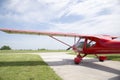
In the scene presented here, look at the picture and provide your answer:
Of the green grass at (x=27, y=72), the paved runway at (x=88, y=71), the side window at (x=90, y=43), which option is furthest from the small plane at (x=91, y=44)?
the green grass at (x=27, y=72)

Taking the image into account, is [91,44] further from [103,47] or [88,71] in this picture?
[88,71]

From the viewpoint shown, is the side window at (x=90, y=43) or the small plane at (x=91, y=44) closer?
the small plane at (x=91, y=44)

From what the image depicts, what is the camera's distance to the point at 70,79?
730cm

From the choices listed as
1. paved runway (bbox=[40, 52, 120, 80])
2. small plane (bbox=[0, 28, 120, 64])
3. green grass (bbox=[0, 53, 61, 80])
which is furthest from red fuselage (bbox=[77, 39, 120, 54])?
green grass (bbox=[0, 53, 61, 80])

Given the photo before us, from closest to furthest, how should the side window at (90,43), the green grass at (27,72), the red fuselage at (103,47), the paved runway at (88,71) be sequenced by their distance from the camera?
the green grass at (27,72) < the paved runway at (88,71) < the red fuselage at (103,47) < the side window at (90,43)

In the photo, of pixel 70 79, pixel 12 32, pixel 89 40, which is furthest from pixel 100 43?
pixel 12 32

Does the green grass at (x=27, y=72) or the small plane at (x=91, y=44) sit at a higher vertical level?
the small plane at (x=91, y=44)

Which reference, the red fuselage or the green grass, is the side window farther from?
the green grass

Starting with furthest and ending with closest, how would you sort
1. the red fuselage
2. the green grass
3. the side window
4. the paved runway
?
the side window, the red fuselage, the paved runway, the green grass

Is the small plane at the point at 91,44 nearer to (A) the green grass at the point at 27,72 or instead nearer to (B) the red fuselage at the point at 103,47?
(B) the red fuselage at the point at 103,47

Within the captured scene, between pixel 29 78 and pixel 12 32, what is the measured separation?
6303 mm

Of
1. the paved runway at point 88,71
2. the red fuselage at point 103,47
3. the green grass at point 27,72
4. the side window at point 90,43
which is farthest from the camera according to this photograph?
the side window at point 90,43

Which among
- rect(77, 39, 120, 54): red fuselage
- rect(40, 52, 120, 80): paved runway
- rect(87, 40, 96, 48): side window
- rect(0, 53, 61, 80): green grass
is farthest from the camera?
rect(87, 40, 96, 48): side window

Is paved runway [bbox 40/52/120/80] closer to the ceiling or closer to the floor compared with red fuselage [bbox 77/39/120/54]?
closer to the floor
